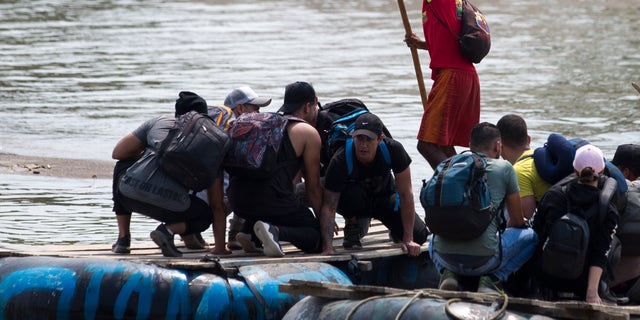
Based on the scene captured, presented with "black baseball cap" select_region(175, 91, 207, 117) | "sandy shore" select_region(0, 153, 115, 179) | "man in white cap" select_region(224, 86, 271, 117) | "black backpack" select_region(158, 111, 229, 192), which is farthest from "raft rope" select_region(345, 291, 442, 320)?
"sandy shore" select_region(0, 153, 115, 179)

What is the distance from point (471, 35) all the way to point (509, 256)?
2788 mm

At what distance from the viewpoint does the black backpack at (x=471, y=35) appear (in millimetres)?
10117

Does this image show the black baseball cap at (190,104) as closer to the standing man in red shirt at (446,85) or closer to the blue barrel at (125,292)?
the blue barrel at (125,292)

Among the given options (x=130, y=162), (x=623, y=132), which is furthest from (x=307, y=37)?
(x=130, y=162)

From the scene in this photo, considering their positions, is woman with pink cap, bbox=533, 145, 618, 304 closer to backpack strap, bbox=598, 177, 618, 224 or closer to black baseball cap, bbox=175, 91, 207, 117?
backpack strap, bbox=598, 177, 618, 224

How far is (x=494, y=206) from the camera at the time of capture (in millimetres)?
7625

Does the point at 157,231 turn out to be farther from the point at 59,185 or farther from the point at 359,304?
the point at 59,185

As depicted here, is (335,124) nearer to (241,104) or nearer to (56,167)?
(241,104)

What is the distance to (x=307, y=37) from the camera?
2741 centimetres

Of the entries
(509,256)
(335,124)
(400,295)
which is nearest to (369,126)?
(335,124)

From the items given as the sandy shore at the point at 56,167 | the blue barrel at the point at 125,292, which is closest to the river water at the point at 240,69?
the sandy shore at the point at 56,167

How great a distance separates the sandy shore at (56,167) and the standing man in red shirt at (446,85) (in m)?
5.36

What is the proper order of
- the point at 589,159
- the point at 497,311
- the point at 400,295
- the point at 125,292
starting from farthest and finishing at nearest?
the point at 125,292 < the point at 589,159 < the point at 400,295 < the point at 497,311

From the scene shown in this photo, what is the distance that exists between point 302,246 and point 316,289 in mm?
1579
